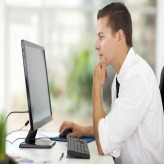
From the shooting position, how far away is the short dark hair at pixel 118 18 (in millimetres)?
1915

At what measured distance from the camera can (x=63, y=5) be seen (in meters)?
4.99

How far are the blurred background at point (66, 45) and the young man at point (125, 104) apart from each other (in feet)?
9.96

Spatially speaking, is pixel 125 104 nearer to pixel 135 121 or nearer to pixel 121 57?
pixel 135 121

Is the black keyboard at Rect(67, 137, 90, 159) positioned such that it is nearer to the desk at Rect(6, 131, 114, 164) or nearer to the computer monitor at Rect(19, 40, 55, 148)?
the desk at Rect(6, 131, 114, 164)

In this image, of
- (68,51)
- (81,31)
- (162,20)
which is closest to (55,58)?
(68,51)

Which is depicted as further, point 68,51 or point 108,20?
point 68,51

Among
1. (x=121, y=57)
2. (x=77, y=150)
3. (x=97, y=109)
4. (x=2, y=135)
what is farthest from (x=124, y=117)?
(x=2, y=135)

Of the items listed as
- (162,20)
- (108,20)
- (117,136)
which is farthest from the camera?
(162,20)

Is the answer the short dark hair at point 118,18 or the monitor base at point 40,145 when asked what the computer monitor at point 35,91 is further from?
the short dark hair at point 118,18

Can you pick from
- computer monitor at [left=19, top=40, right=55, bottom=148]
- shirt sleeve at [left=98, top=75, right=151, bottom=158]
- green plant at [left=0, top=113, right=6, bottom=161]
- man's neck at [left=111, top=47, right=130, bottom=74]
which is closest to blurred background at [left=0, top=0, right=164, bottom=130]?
computer monitor at [left=19, top=40, right=55, bottom=148]

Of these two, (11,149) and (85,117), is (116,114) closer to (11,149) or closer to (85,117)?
(11,149)

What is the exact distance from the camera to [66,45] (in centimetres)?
509

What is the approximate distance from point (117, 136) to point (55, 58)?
11.3 ft

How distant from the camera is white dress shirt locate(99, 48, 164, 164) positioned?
67.1 inches
